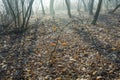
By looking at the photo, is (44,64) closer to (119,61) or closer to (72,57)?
(72,57)

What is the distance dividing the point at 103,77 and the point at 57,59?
2.23 metres

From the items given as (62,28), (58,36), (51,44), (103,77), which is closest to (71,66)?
(103,77)

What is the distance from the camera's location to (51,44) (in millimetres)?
10445

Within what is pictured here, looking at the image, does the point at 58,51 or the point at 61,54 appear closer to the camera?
the point at 61,54

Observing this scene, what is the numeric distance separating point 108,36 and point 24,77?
19.0 feet

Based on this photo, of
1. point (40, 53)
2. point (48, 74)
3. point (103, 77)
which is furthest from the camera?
point (40, 53)

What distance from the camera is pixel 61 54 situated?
924 cm

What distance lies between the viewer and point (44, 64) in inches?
330

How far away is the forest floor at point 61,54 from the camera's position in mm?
7535

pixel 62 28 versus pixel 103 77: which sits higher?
pixel 62 28

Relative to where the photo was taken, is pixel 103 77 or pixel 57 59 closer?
pixel 103 77

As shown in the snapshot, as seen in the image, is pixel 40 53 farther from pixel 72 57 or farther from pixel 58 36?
pixel 58 36

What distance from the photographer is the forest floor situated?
7535 mm

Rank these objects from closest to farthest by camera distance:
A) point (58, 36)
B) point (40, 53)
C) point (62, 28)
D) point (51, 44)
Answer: point (40, 53), point (51, 44), point (58, 36), point (62, 28)
